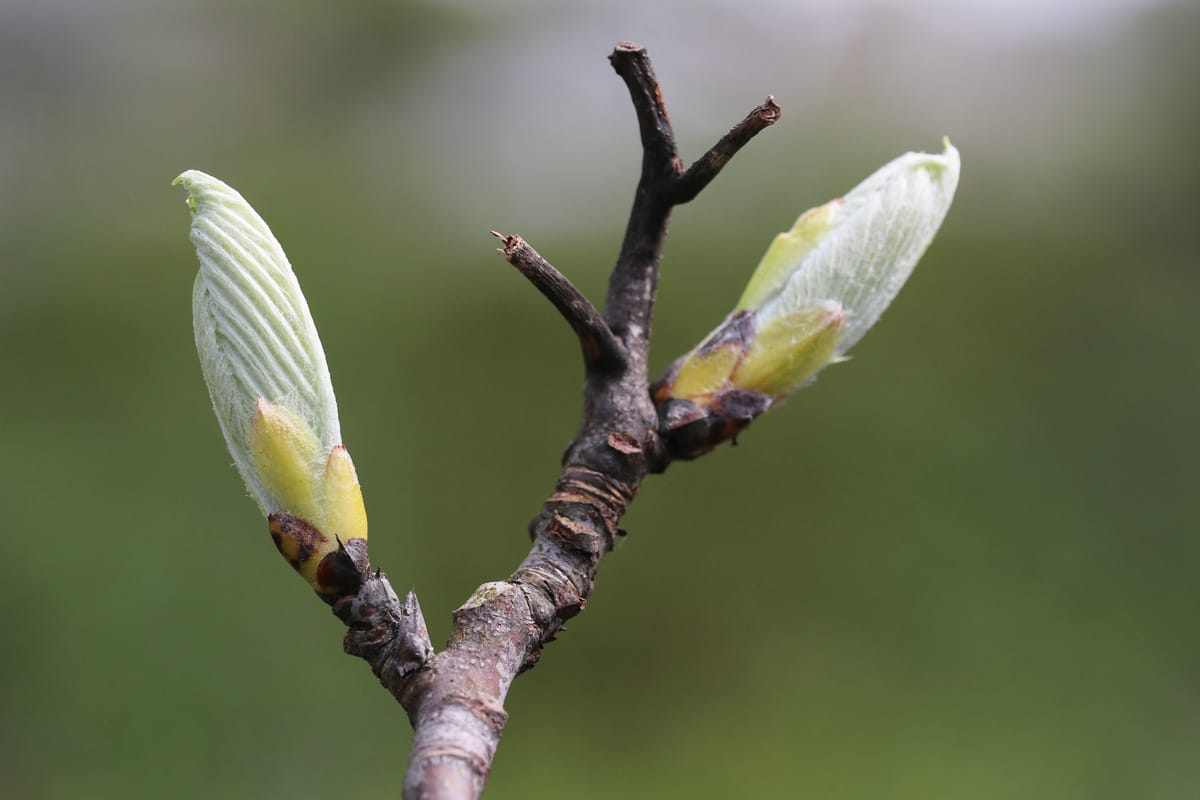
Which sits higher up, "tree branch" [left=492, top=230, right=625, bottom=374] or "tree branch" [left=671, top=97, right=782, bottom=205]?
"tree branch" [left=671, top=97, right=782, bottom=205]

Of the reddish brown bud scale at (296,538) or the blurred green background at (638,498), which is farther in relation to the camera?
the blurred green background at (638,498)

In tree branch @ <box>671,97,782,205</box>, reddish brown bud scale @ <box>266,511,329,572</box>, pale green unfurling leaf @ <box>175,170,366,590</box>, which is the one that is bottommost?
reddish brown bud scale @ <box>266,511,329,572</box>

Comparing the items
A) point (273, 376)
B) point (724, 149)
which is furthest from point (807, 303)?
point (273, 376)

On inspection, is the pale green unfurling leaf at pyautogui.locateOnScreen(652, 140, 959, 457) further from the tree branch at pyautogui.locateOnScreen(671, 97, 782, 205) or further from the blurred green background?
the blurred green background

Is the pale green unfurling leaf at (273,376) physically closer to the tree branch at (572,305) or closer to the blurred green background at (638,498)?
the tree branch at (572,305)

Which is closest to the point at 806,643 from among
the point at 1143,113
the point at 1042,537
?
the point at 1042,537

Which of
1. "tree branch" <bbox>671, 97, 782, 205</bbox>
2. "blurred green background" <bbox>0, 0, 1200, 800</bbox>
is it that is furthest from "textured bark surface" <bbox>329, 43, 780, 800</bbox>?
"blurred green background" <bbox>0, 0, 1200, 800</bbox>

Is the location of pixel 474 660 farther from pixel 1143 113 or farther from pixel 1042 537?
pixel 1143 113

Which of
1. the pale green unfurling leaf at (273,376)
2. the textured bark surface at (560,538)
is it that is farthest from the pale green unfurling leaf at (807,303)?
the pale green unfurling leaf at (273,376)
